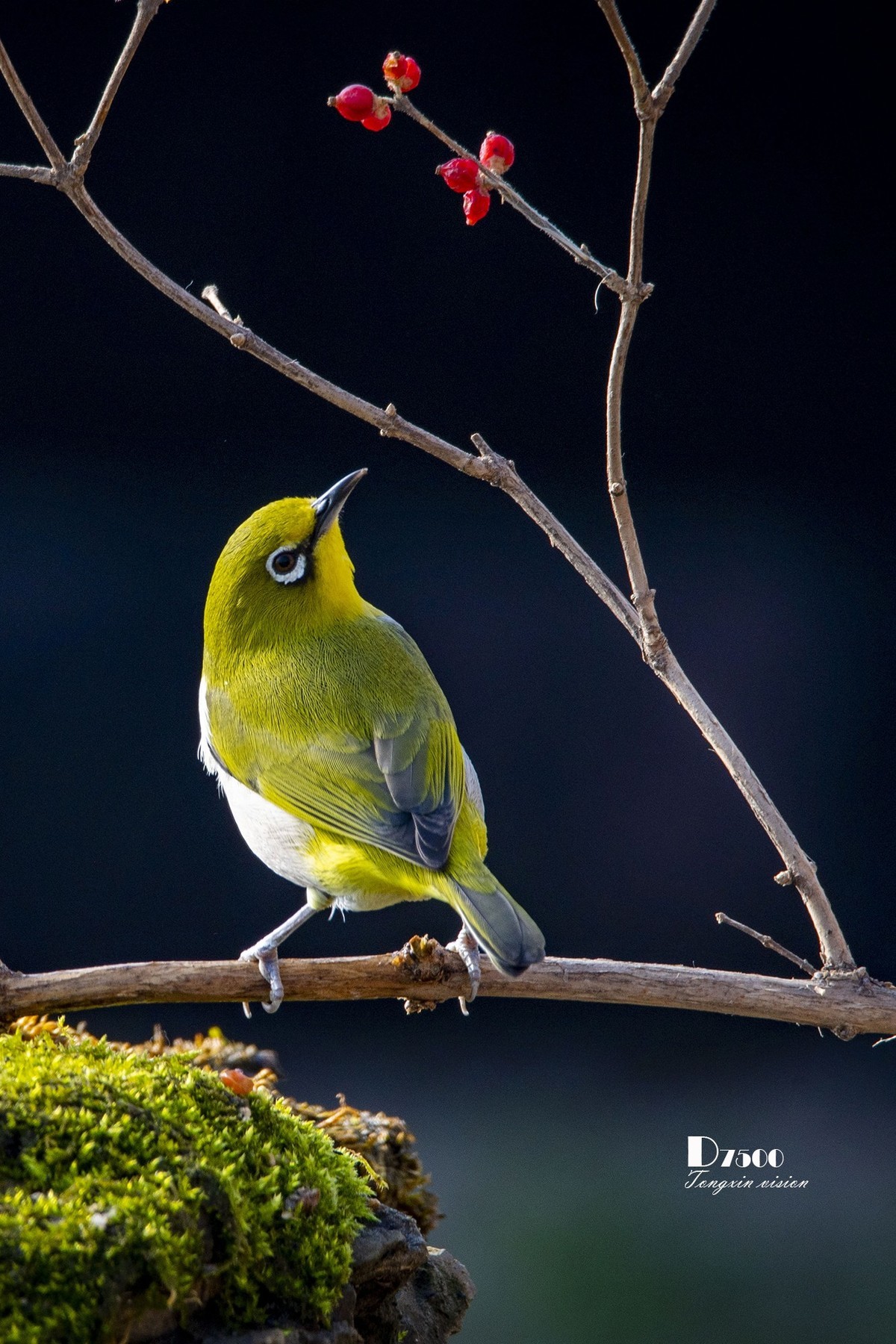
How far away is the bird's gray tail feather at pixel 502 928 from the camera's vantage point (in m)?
1.47

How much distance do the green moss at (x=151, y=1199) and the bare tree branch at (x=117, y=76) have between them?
1.06 m

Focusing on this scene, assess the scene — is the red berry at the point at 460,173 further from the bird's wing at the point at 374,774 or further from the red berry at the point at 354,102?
the bird's wing at the point at 374,774

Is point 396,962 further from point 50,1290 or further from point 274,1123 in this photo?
point 50,1290

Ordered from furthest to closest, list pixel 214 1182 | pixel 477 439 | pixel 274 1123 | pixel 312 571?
pixel 312 571 → pixel 477 439 → pixel 274 1123 → pixel 214 1182

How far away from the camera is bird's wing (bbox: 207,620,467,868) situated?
5.56 feet

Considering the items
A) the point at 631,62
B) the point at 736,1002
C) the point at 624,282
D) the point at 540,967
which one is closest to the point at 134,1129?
the point at 540,967

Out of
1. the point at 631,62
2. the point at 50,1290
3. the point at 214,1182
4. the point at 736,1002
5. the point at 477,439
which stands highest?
the point at 631,62

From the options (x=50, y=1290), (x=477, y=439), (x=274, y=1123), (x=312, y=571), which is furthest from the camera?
(x=312, y=571)

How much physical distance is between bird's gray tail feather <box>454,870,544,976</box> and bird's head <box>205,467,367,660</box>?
2.06 ft

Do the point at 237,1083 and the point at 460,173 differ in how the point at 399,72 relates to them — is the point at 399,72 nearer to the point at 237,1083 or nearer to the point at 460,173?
the point at 460,173

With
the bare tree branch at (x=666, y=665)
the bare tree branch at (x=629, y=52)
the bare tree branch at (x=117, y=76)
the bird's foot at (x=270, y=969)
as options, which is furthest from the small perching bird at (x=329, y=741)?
the bare tree branch at (x=629, y=52)

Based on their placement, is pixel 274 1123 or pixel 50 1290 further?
pixel 274 1123

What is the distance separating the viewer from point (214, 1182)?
51.3 inches

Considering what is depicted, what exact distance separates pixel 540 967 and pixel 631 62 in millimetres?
1111
